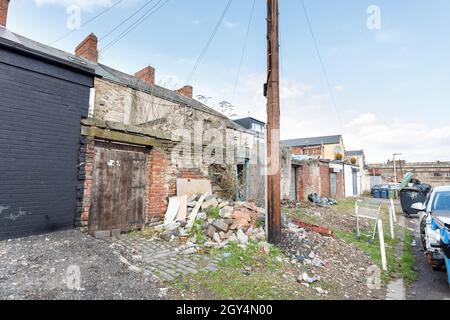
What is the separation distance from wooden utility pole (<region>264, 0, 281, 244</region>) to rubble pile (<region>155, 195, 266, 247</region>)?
0.55 metres

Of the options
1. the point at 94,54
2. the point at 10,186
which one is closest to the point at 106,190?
the point at 10,186

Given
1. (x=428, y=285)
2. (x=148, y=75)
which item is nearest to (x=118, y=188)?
(x=428, y=285)

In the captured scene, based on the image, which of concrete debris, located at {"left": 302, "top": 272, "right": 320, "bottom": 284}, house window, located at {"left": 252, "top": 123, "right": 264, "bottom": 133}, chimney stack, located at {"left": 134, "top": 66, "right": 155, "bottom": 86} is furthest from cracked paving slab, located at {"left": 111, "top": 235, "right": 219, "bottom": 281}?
house window, located at {"left": 252, "top": 123, "right": 264, "bottom": 133}

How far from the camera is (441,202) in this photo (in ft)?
17.6

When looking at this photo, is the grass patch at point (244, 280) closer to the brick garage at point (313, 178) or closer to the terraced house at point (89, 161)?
the terraced house at point (89, 161)

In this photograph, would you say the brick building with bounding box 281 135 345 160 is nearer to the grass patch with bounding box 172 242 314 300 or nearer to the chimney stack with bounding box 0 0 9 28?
the chimney stack with bounding box 0 0 9 28

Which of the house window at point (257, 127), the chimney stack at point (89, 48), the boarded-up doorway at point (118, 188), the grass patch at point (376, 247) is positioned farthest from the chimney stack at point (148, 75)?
the grass patch at point (376, 247)

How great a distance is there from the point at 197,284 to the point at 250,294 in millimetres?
776

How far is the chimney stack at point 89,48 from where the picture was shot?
12.5m

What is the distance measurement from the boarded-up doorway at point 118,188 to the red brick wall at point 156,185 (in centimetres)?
13

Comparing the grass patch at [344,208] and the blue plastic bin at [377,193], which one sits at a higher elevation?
the blue plastic bin at [377,193]

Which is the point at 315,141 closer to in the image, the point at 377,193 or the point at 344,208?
the point at 377,193
